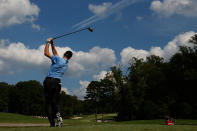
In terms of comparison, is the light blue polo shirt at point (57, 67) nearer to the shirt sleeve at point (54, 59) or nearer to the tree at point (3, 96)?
the shirt sleeve at point (54, 59)

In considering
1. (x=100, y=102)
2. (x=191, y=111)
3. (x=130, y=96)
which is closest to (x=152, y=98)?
(x=130, y=96)

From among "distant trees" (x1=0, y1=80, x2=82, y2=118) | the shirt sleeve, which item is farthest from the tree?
the shirt sleeve

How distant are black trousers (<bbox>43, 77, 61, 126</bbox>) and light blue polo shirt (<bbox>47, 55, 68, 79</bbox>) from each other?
0.59 feet

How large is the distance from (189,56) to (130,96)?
19.1m

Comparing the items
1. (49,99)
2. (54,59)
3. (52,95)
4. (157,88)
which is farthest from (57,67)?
(157,88)

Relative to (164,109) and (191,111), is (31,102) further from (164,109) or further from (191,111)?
(191,111)

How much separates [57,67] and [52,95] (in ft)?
3.32

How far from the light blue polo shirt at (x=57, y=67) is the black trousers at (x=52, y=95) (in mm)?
179

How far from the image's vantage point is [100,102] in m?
93.1

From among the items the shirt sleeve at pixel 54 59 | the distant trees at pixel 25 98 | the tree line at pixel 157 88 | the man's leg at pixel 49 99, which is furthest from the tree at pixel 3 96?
the shirt sleeve at pixel 54 59

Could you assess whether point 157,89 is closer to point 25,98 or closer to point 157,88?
point 157,88

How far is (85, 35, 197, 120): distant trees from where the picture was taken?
64.8 m

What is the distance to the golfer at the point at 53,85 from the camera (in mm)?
8633

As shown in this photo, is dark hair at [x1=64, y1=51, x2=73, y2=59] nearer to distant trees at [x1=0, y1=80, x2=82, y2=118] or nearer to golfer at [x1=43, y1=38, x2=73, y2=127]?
golfer at [x1=43, y1=38, x2=73, y2=127]
